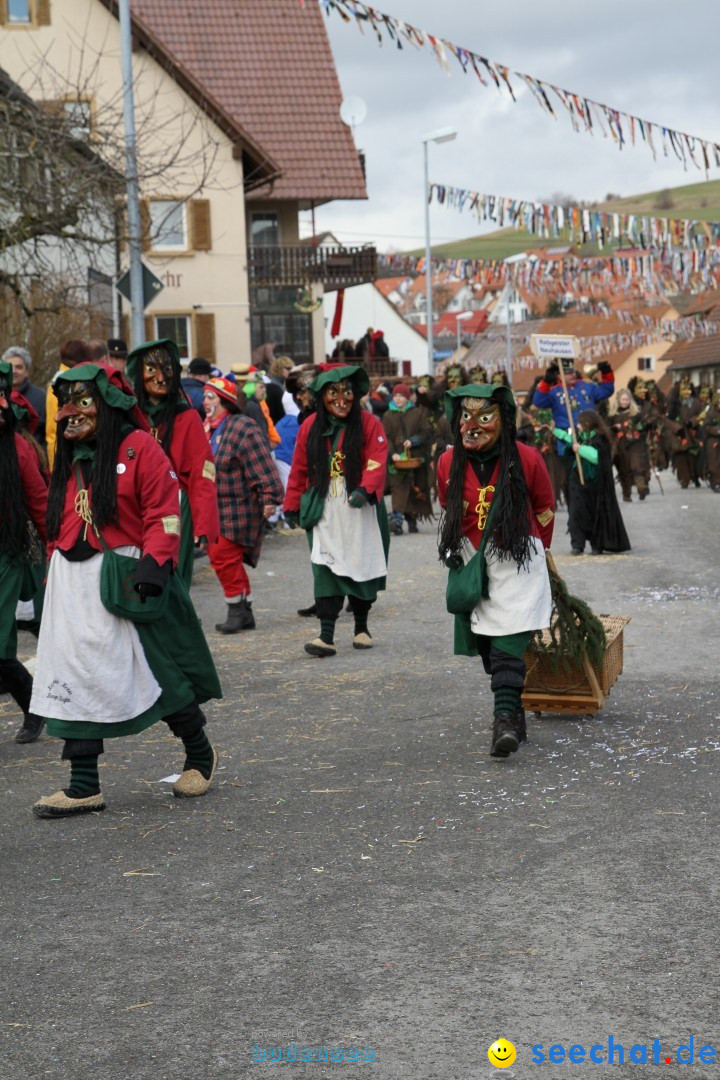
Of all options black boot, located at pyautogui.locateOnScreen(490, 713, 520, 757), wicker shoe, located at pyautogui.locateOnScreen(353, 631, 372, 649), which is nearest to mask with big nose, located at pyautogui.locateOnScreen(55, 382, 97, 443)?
black boot, located at pyautogui.locateOnScreen(490, 713, 520, 757)

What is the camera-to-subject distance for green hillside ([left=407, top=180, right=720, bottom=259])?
111m

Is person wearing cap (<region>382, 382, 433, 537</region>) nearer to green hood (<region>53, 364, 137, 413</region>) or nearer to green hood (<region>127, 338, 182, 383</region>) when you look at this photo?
green hood (<region>127, 338, 182, 383</region>)

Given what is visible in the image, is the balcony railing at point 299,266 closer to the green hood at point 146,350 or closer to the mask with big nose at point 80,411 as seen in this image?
the green hood at point 146,350

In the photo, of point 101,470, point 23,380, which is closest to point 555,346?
point 23,380

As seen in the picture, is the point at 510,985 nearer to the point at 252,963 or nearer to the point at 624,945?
the point at 624,945

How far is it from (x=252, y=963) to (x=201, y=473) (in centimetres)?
417

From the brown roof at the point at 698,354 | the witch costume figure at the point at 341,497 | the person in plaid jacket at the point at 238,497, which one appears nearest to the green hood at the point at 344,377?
the witch costume figure at the point at 341,497

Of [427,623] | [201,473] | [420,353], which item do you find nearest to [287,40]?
[427,623]

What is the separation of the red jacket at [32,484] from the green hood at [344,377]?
3.22m

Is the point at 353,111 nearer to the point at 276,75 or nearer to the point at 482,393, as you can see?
the point at 276,75

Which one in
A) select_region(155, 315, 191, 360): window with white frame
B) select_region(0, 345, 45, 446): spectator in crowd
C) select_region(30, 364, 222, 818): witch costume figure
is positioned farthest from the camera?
select_region(155, 315, 191, 360): window with white frame

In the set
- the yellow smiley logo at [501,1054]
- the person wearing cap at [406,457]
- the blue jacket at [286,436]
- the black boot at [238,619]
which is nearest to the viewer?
the yellow smiley logo at [501,1054]

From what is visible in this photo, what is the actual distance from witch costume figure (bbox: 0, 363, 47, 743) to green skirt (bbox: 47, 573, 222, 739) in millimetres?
1200

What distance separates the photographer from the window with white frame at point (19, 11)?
37.8m
